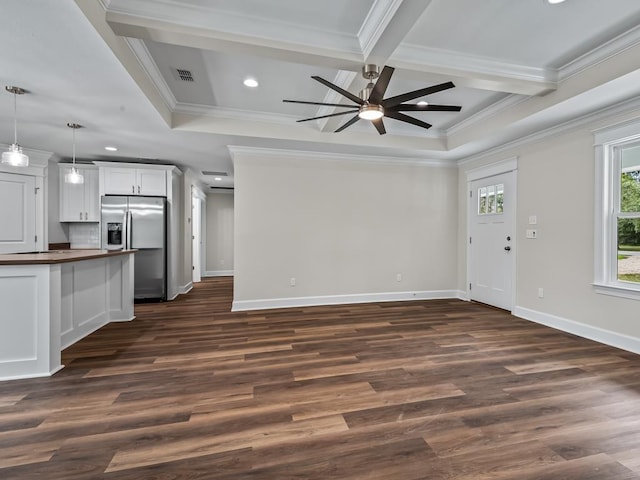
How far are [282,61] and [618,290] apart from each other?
4.13 m

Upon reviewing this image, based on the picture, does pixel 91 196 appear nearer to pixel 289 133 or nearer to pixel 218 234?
pixel 218 234

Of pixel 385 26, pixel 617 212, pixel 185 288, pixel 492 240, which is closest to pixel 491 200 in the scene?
pixel 492 240

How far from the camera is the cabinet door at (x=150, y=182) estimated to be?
17.6 ft

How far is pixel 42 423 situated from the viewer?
184cm

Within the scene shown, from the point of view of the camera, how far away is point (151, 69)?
2.89m

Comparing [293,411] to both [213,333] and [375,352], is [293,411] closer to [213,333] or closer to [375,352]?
[375,352]

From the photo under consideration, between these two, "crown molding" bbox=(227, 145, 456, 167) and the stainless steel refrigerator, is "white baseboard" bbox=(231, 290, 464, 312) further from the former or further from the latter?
"crown molding" bbox=(227, 145, 456, 167)

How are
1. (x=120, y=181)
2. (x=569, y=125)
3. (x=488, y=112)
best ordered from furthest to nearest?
(x=120, y=181)
(x=488, y=112)
(x=569, y=125)

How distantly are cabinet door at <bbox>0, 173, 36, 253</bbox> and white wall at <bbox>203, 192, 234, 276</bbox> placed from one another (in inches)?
163

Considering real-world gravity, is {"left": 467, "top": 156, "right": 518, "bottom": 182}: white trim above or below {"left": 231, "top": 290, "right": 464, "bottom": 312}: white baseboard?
above

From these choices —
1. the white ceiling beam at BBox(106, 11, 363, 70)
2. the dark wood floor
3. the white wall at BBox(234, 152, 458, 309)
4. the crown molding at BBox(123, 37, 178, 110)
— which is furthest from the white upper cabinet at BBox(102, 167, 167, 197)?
the white ceiling beam at BBox(106, 11, 363, 70)

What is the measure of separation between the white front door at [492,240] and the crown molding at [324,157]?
3.03 ft

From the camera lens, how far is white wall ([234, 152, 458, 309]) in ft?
15.6

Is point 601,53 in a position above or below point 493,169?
above
